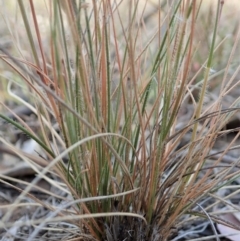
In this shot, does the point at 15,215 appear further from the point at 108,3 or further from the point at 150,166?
the point at 108,3

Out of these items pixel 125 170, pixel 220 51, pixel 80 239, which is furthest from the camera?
pixel 220 51

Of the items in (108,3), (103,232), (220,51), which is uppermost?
(220,51)

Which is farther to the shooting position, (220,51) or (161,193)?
(220,51)

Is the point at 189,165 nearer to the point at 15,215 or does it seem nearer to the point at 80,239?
the point at 80,239

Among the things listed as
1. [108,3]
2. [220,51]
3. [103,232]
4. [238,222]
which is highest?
[220,51]

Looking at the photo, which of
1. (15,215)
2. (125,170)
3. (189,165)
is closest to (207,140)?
(189,165)

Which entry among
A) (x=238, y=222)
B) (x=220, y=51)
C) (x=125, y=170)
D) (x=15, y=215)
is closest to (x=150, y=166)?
(x=125, y=170)

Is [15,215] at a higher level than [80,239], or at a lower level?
higher

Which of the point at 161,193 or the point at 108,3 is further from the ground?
the point at 108,3

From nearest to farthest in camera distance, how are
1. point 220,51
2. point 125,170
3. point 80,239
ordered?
point 125,170, point 80,239, point 220,51
